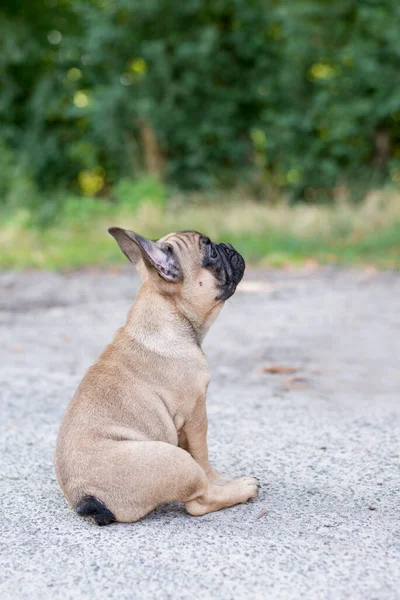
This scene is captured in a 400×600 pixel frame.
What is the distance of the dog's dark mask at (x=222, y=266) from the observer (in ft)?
13.8

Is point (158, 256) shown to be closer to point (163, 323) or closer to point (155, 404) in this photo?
point (163, 323)

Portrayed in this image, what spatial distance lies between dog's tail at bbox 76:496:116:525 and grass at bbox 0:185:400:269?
9.00 m

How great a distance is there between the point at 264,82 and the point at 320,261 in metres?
8.25

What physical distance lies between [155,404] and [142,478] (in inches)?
17.3

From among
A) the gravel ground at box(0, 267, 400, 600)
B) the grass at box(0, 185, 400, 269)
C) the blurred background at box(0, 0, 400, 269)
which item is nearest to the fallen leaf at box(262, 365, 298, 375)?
the gravel ground at box(0, 267, 400, 600)

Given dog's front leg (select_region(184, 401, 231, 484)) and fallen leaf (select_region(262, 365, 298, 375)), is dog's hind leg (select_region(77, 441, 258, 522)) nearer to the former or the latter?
dog's front leg (select_region(184, 401, 231, 484))

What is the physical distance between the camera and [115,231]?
4105 millimetres

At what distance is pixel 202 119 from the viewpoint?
19.5 m

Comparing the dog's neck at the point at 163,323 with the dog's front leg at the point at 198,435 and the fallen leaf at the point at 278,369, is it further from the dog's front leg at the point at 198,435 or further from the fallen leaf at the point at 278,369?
the fallen leaf at the point at 278,369

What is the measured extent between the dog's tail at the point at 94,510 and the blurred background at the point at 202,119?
10633 millimetres

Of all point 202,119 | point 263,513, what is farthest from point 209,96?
point 263,513

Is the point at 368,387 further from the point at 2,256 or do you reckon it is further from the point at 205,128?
the point at 205,128

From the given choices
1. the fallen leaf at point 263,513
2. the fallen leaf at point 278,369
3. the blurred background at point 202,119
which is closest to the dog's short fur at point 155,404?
the fallen leaf at point 263,513

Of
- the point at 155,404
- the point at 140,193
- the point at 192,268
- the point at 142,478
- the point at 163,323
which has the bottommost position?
the point at 142,478
